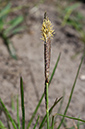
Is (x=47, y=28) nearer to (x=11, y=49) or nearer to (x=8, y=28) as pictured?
(x=11, y=49)

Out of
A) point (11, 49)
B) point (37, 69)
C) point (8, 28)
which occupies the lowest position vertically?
point (37, 69)

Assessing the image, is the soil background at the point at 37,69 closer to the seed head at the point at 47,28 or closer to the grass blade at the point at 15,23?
the grass blade at the point at 15,23

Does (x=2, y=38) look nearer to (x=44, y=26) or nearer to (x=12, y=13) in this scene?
(x=12, y=13)

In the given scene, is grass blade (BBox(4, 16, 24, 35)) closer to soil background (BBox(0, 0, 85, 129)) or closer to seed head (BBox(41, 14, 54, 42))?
soil background (BBox(0, 0, 85, 129))

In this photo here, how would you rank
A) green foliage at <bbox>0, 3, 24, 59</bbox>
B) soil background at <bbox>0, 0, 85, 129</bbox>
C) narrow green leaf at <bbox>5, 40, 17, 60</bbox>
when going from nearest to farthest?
soil background at <bbox>0, 0, 85, 129</bbox>, narrow green leaf at <bbox>5, 40, 17, 60</bbox>, green foliage at <bbox>0, 3, 24, 59</bbox>

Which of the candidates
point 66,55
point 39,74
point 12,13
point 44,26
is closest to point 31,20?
point 12,13

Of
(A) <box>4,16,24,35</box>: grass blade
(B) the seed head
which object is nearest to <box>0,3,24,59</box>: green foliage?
(A) <box>4,16,24,35</box>: grass blade

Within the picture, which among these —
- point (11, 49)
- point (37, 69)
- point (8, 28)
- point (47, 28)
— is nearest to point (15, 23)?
point (8, 28)

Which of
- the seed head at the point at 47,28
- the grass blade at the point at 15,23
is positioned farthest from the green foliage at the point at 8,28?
the seed head at the point at 47,28
